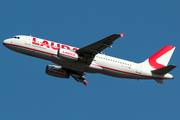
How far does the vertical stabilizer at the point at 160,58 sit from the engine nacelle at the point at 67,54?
12297 mm

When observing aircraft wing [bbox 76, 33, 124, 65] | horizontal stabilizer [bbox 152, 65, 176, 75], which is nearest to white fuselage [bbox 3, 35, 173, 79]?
Answer: horizontal stabilizer [bbox 152, 65, 176, 75]

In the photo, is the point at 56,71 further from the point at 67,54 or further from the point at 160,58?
the point at 160,58

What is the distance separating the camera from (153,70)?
43125mm

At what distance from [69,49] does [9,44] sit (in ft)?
28.9

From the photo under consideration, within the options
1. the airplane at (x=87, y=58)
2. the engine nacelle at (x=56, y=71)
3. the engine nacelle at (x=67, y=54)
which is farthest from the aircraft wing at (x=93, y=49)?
the engine nacelle at (x=56, y=71)

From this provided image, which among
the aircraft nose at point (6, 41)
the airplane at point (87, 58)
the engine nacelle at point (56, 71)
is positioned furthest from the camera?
the engine nacelle at point (56, 71)

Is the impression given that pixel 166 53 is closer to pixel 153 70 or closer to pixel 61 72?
pixel 153 70

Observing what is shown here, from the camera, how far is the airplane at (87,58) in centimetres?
3944

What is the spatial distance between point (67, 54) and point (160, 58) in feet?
53.8

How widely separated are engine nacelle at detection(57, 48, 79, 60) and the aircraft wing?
0.83 m

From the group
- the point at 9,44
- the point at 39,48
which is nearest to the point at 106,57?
the point at 39,48

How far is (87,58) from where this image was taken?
40.2m

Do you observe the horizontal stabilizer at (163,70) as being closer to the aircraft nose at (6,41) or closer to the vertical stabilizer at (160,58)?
the vertical stabilizer at (160,58)

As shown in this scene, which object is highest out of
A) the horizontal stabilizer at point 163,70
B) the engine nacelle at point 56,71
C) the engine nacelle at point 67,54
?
the engine nacelle at point 67,54
